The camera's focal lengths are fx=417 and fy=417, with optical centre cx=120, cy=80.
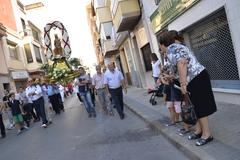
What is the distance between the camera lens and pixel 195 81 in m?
6.02

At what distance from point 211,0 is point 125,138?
3579mm

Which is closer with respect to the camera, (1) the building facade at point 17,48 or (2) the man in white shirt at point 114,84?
(2) the man in white shirt at point 114,84

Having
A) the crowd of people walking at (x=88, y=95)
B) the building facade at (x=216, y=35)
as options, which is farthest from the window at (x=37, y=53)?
the building facade at (x=216, y=35)

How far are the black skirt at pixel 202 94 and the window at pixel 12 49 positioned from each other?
105 feet

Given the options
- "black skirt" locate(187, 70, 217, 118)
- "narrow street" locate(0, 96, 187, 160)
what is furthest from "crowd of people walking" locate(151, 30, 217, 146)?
"narrow street" locate(0, 96, 187, 160)

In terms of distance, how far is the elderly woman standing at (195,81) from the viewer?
5.92 metres

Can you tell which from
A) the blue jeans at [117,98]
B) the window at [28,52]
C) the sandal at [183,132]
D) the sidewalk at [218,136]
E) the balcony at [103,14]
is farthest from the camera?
the window at [28,52]

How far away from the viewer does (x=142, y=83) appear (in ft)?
82.0

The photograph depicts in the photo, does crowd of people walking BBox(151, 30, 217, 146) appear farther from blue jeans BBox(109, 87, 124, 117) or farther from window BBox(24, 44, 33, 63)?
window BBox(24, 44, 33, 63)

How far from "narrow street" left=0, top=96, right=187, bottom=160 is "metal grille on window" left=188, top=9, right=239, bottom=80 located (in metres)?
2.32

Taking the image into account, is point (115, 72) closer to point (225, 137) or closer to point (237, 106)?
point (237, 106)

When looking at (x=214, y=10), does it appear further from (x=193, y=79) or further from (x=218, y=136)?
(x=218, y=136)

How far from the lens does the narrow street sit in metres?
7.20

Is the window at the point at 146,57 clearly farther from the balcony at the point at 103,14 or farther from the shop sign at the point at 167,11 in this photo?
the balcony at the point at 103,14
